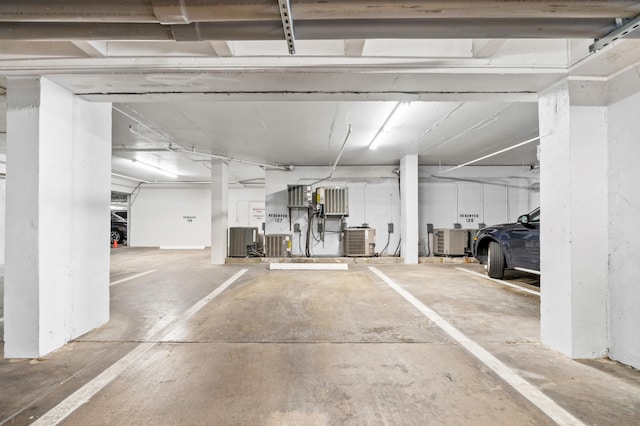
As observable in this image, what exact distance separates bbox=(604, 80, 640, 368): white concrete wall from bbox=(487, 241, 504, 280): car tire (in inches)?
121

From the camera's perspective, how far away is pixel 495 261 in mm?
5070

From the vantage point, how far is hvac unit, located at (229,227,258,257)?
7.68 meters

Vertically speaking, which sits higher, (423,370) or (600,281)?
(600,281)

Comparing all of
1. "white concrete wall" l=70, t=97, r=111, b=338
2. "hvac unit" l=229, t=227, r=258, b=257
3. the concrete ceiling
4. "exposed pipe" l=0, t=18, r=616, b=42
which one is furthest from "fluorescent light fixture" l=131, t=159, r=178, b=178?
"exposed pipe" l=0, t=18, r=616, b=42

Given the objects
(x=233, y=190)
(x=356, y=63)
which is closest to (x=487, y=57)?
(x=356, y=63)

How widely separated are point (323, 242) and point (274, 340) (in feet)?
18.6

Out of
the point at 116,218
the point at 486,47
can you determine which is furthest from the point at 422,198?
the point at 116,218

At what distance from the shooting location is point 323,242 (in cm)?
809

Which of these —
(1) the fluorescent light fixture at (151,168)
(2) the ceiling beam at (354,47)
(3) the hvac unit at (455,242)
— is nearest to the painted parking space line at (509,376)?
(2) the ceiling beam at (354,47)

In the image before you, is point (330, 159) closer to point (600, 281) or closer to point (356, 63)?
point (356, 63)

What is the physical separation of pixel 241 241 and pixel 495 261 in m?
6.25

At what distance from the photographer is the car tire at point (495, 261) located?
5008mm

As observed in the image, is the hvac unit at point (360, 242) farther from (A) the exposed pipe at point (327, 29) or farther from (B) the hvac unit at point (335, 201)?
(A) the exposed pipe at point (327, 29)

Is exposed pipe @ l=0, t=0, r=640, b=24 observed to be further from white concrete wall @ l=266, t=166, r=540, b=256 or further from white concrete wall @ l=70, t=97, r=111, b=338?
white concrete wall @ l=266, t=166, r=540, b=256
